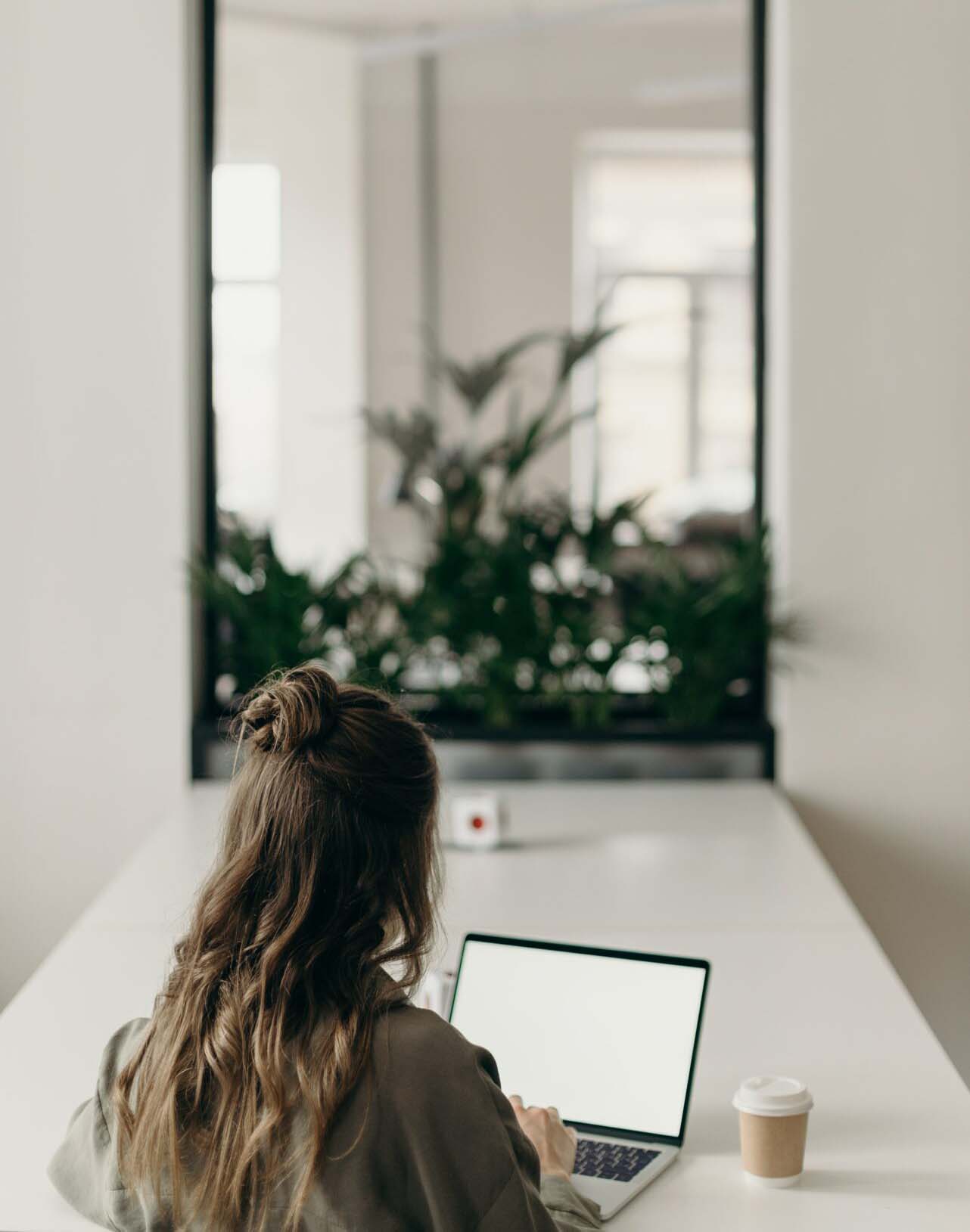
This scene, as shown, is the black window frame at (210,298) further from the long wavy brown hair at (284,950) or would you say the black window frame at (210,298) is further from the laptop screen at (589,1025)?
the long wavy brown hair at (284,950)

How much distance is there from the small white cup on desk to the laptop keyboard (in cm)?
106

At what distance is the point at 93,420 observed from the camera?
3006mm

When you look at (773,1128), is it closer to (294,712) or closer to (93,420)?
(294,712)

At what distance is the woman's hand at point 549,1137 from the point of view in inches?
50.1

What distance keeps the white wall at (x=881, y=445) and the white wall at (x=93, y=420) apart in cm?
127

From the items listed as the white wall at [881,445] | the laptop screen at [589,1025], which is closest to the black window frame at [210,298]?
the white wall at [881,445]

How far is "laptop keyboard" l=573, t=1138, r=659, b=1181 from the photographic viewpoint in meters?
1.32

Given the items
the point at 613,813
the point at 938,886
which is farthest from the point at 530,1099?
the point at 938,886

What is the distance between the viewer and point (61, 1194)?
125 centimetres

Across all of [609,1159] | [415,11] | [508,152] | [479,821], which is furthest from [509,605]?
[508,152]

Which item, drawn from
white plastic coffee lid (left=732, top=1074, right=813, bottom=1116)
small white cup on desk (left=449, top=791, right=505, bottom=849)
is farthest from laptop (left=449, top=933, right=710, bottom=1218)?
small white cup on desk (left=449, top=791, right=505, bottom=849)

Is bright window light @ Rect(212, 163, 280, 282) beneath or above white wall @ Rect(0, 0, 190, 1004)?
above

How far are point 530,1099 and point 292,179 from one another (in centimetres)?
479

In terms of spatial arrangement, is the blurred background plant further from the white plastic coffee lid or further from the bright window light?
the bright window light
